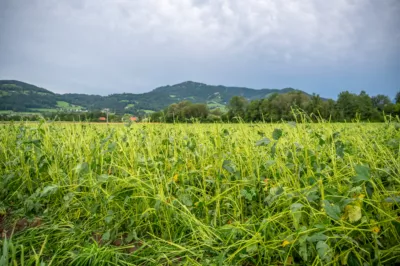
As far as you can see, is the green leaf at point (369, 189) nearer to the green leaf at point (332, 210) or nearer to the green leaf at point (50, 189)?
the green leaf at point (332, 210)

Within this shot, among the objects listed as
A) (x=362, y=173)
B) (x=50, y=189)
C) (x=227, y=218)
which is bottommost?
(x=227, y=218)

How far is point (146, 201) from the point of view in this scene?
2613 mm

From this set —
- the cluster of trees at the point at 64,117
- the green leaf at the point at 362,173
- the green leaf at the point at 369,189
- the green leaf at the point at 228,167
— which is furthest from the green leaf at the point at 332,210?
the cluster of trees at the point at 64,117

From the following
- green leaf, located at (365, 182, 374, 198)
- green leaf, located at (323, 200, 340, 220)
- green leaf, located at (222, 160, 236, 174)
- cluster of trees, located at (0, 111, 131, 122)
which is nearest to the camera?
green leaf, located at (323, 200, 340, 220)

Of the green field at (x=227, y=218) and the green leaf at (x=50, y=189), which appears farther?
the green leaf at (x=50, y=189)

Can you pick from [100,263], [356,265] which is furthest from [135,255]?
[356,265]

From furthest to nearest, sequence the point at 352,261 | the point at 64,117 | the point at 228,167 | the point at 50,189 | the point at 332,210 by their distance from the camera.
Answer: the point at 64,117, the point at 228,167, the point at 50,189, the point at 352,261, the point at 332,210

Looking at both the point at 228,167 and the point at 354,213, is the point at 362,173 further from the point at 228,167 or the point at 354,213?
the point at 228,167

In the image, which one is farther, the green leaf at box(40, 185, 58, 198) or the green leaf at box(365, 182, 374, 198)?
the green leaf at box(40, 185, 58, 198)


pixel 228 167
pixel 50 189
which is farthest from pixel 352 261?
pixel 50 189

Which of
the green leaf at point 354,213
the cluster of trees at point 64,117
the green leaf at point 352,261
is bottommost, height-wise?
the green leaf at point 352,261

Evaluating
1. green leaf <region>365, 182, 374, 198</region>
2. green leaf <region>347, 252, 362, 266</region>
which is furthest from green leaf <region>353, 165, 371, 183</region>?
green leaf <region>347, 252, 362, 266</region>

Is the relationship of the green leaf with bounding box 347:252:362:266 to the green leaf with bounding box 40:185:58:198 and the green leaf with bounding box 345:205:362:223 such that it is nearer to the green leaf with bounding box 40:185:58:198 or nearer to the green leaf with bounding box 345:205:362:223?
the green leaf with bounding box 345:205:362:223

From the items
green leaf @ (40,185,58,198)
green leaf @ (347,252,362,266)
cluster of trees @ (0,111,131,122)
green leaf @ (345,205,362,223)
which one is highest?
cluster of trees @ (0,111,131,122)
